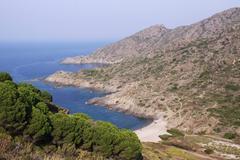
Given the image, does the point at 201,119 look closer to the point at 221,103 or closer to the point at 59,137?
the point at 221,103

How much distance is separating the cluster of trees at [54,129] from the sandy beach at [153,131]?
→ 5904 cm

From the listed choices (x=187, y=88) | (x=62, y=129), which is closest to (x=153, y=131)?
(x=187, y=88)

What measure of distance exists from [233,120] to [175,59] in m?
68.8

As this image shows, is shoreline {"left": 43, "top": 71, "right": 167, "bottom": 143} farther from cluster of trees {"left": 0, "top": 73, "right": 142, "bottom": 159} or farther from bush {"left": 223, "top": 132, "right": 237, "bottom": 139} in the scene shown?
cluster of trees {"left": 0, "top": 73, "right": 142, "bottom": 159}

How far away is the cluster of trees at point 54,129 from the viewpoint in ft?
108

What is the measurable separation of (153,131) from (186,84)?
4348 cm

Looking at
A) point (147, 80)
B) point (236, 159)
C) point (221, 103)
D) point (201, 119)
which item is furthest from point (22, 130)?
point (147, 80)

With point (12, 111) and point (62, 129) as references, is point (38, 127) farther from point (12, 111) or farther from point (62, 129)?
point (62, 129)

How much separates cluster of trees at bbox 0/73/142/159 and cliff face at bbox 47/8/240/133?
73.7 meters

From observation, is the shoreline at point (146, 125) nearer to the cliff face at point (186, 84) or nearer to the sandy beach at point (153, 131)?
the sandy beach at point (153, 131)

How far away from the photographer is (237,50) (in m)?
162

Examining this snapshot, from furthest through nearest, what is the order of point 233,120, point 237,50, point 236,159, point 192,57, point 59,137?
point 192,57, point 237,50, point 233,120, point 236,159, point 59,137

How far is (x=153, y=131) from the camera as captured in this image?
360ft

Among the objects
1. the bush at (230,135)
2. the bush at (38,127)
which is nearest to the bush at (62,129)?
the bush at (38,127)
